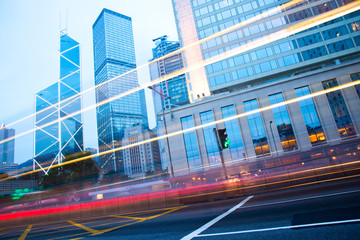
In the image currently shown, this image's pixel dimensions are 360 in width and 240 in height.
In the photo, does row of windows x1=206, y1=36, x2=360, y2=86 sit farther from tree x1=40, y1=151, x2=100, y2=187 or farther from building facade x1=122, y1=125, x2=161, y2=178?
building facade x1=122, y1=125, x2=161, y2=178

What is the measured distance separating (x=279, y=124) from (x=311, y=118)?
548 cm

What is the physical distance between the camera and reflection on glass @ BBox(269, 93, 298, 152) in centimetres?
3526

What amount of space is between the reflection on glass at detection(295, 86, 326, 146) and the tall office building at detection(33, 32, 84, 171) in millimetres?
118681

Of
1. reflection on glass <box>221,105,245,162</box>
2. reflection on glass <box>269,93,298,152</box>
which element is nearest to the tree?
reflection on glass <box>221,105,245,162</box>

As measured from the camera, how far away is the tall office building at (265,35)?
38062 millimetres

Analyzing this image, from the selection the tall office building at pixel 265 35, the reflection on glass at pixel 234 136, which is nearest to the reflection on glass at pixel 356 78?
the tall office building at pixel 265 35

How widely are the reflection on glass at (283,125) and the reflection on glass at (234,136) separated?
717 centimetres

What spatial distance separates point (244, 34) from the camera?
42625 millimetres

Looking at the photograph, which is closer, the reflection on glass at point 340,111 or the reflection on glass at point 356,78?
the reflection on glass at point 340,111

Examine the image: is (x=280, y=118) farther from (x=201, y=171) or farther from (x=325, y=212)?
(x=325, y=212)

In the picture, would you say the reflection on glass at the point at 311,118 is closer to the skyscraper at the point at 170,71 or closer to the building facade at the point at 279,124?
the building facade at the point at 279,124

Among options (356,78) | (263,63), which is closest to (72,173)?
(263,63)

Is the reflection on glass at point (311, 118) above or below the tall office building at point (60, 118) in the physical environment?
below

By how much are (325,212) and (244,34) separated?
44.4 m
